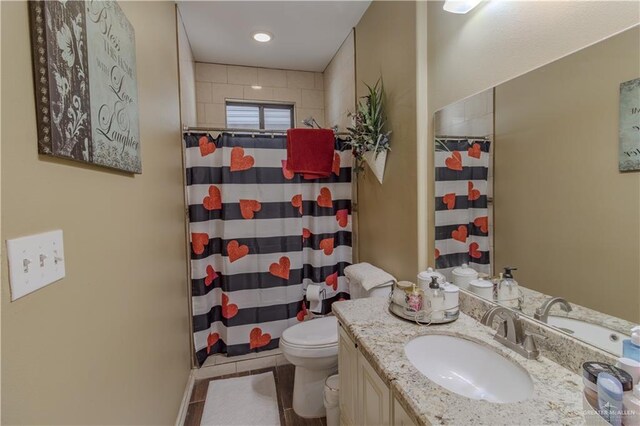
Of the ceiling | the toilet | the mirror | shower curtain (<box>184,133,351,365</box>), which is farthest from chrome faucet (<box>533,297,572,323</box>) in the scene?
the ceiling

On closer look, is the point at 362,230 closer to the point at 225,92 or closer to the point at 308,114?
the point at 308,114

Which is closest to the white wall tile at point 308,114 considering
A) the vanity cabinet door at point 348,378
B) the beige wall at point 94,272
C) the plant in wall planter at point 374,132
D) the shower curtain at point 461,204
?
the plant in wall planter at point 374,132

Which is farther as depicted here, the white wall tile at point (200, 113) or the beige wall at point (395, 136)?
the white wall tile at point (200, 113)

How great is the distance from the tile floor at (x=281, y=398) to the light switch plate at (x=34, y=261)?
5.40 feet

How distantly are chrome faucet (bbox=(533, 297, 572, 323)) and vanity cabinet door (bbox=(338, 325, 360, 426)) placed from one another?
667 millimetres

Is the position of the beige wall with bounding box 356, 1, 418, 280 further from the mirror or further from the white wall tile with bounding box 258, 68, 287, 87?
the white wall tile with bounding box 258, 68, 287, 87

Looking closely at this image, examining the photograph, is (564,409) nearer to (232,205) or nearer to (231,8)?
(232,205)

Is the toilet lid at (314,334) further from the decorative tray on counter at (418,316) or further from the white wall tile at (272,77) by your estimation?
the white wall tile at (272,77)

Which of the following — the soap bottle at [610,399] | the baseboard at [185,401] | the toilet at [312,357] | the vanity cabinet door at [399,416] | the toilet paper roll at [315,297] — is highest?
the soap bottle at [610,399]

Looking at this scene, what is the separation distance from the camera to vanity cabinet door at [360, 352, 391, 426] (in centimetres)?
95

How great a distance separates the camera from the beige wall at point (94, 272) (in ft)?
1.82

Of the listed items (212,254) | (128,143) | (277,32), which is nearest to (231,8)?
(277,32)

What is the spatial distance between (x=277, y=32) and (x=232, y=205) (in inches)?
57.1

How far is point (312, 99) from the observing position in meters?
3.20
